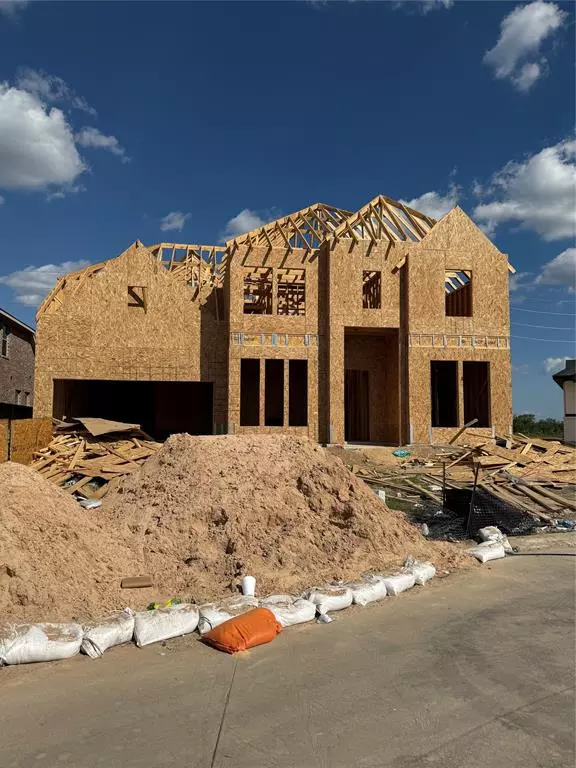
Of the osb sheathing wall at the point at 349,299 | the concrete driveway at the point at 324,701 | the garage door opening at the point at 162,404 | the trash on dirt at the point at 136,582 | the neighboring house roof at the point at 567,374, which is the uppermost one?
the osb sheathing wall at the point at 349,299

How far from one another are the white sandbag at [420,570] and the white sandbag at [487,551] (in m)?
1.16

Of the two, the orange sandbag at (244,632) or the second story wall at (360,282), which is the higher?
the second story wall at (360,282)

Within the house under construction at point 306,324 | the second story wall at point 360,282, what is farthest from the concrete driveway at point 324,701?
the second story wall at point 360,282

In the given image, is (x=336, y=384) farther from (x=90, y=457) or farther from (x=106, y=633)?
(x=106, y=633)

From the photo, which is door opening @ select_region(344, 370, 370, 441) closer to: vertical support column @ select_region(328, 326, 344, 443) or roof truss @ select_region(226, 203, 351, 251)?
vertical support column @ select_region(328, 326, 344, 443)

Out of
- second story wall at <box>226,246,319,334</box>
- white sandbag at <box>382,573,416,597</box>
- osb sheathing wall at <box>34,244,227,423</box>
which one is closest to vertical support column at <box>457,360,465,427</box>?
second story wall at <box>226,246,319,334</box>

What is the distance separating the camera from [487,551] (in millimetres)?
8797

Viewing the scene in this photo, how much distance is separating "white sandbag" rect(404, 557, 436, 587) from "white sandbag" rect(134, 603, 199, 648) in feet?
10.3

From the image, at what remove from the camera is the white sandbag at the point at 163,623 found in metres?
5.49

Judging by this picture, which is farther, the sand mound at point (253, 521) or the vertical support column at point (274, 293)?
the vertical support column at point (274, 293)

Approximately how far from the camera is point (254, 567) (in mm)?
7316

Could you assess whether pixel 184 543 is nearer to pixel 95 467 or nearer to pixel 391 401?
pixel 95 467

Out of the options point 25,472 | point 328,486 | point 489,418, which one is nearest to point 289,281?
point 489,418

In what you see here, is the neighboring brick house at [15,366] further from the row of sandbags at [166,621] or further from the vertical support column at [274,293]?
the row of sandbags at [166,621]
